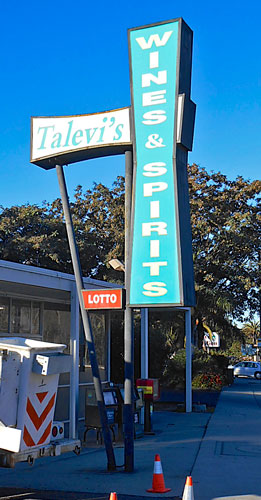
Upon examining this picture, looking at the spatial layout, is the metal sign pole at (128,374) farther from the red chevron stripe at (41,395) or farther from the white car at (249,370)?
the white car at (249,370)

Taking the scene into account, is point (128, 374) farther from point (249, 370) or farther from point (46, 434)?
point (249, 370)

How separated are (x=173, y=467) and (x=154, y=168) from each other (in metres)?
5.11

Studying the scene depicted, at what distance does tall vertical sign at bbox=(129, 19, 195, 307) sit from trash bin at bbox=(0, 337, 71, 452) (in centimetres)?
270

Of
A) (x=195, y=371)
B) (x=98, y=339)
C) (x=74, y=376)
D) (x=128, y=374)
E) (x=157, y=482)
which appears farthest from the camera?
(x=195, y=371)

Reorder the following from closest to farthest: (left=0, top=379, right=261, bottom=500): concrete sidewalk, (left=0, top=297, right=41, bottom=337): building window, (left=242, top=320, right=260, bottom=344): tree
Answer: (left=0, top=379, right=261, bottom=500): concrete sidewalk
(left=0, top=297, right=41, bottom=337): building window
(left=242, top=320, right=260, bottom=344): tree

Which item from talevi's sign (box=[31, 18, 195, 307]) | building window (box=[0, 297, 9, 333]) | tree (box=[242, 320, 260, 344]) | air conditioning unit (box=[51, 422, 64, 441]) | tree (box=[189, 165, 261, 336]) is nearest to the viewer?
air conditioning unit (box=[51, 422, 64, 441])

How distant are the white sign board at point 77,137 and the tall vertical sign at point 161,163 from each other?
0.37 metres

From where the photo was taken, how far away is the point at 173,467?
1017 centimetres

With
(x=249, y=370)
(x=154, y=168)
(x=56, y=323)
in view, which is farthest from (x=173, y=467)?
(x=249, y=370)

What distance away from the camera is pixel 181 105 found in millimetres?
10227

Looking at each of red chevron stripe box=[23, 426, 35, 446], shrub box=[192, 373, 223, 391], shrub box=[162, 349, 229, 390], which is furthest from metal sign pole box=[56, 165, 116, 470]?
shrub box=[192, 373, 223, 391]

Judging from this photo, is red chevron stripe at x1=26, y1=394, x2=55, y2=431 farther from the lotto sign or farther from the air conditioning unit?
the lotto sign

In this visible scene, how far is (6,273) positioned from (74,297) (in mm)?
2802

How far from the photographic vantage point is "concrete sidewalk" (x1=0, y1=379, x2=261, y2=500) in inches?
342
